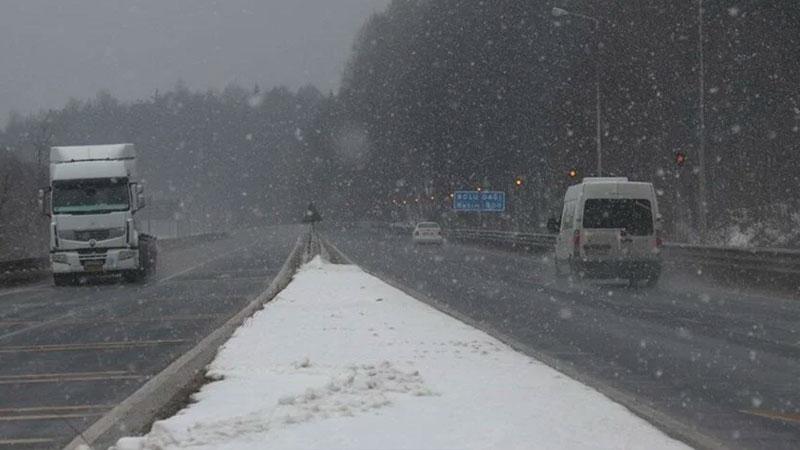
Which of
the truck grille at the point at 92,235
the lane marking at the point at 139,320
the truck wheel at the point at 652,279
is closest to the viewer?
the lane marking at the point at 139,320

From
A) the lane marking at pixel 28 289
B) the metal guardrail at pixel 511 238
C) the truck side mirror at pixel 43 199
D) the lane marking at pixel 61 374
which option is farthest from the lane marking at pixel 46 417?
the metal guardrail at pixel 511 238

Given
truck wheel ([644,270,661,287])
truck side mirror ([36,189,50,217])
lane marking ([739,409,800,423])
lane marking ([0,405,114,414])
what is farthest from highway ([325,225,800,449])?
truck side mirror ([36,189,50,217])

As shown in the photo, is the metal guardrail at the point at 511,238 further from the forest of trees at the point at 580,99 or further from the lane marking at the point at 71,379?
the lane marking at the point at 71,379

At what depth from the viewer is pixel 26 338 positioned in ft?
55.0

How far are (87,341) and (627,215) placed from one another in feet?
47.9

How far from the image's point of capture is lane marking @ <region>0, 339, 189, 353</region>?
14830 millimetres

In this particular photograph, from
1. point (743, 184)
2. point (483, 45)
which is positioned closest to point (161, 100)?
point (483, 45)

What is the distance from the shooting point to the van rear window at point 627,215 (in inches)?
1022

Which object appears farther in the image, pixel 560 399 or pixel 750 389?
pixel 750 389

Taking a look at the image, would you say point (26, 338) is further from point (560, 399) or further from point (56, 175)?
point (56, 175)

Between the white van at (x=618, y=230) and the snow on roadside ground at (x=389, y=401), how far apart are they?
44.6 feet

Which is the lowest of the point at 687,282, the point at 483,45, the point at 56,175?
the point at 687,282

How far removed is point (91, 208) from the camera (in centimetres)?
3145

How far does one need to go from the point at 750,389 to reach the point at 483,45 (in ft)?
265
